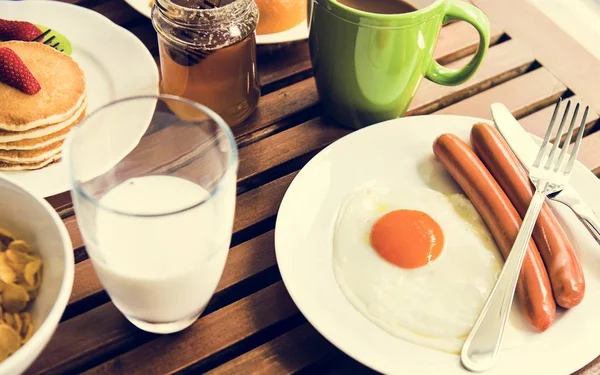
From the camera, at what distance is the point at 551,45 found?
1.42 metres

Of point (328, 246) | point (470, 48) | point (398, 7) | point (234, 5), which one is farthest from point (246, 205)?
point (470, 48)

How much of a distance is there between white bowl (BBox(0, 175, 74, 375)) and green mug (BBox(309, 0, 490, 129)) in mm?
545

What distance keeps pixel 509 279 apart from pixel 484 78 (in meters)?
0.55

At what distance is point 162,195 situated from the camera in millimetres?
870

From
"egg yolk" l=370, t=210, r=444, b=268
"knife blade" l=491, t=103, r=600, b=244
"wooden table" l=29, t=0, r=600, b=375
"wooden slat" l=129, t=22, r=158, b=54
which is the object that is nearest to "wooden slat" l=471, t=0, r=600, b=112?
"wooden table" l=29, t=0, r=600, b=375

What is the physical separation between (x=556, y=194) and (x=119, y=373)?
2.33 ft

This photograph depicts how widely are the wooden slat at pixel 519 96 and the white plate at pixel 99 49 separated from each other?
0.58 m

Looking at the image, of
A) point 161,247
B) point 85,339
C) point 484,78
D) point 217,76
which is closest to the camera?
point 161,247

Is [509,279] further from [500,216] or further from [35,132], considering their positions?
[35,132]

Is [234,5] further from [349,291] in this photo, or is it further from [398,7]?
[349,291]

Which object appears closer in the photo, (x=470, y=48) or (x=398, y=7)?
(x=398, y=7)

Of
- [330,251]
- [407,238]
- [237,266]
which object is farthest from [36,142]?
[407,238]

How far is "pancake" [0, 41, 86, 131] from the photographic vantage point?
1.05 meters

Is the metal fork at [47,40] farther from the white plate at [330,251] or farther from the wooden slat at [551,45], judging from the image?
the wooden slat at [551,45]
